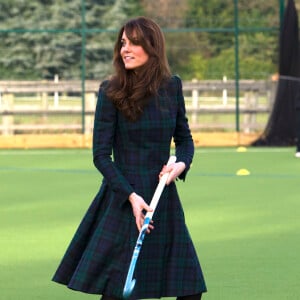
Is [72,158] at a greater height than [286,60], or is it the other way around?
[286,60]

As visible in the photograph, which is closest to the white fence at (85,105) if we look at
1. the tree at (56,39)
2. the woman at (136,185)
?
the tree at (56,39)

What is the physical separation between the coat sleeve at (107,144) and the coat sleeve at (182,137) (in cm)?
32

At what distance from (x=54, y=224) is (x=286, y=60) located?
12.2 meters

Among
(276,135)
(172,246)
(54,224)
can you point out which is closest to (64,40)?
(276,135)

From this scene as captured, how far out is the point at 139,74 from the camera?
20.6ft

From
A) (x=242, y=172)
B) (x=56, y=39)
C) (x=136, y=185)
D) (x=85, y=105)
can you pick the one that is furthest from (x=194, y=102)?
(x=136, y=185)

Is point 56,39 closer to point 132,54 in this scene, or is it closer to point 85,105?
point 85,105

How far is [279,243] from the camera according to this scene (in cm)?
1054

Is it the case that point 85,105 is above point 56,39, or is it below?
below

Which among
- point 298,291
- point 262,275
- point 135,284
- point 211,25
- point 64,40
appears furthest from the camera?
point 64,40

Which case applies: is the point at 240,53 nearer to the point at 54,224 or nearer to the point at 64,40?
the point at 64,40

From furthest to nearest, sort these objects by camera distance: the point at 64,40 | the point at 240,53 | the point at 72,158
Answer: the point at 64,40 → the point at 240,53 → the point at 72,158

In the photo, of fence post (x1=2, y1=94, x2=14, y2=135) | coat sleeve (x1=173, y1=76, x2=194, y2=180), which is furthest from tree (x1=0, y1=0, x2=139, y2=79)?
coat sleeve (x1=173, y1=76, x2=194, y2=180)

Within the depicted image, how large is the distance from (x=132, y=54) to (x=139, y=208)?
0.71 meters
